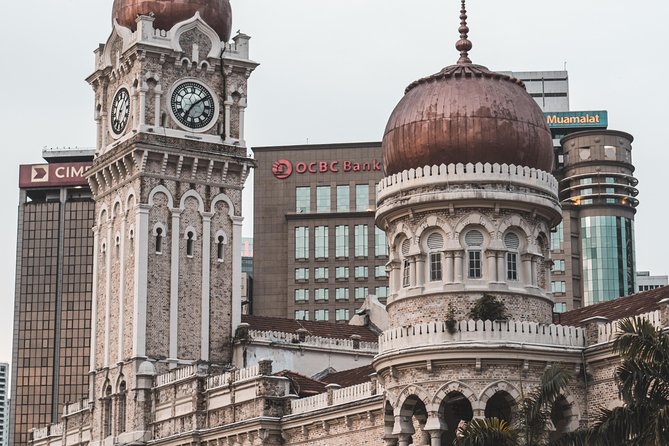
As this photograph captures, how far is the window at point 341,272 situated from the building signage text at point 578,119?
3052cm

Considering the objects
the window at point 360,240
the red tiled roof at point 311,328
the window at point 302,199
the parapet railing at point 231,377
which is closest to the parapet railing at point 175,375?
the parapet railing at point 231,377

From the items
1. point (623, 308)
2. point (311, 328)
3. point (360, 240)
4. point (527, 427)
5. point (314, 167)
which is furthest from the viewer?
point (314, 167)

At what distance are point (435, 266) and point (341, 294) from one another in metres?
115

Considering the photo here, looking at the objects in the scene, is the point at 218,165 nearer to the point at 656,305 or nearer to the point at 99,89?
the point at 99,89

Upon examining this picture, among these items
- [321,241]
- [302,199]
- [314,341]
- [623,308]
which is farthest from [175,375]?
[302,199]

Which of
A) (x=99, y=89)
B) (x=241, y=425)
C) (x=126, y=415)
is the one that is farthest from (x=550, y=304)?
(x=99, y=89)

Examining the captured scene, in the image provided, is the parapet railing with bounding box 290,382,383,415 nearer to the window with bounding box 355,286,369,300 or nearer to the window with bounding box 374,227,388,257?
the window with bounding box 355,286,369,300

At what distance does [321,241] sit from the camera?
171375mm

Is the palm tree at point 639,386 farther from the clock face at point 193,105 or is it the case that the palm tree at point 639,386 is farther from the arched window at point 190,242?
the clock face at point 193,105

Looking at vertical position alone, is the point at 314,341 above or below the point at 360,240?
below

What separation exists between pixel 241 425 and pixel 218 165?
22.2 m

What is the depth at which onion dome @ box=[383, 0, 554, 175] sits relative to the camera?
5559 cm

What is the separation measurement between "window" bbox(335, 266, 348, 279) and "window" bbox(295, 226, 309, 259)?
3.96m

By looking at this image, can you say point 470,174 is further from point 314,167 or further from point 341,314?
point 314,167
